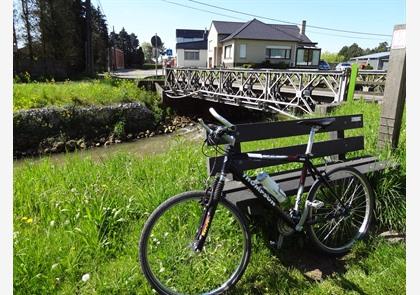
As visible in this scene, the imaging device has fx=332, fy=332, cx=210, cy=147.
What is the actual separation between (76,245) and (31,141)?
13266 millimetres

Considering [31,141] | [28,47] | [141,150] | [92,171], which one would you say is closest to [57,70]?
[28,47]

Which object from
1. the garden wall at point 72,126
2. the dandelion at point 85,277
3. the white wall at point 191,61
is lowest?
the garden wall at point 72,126

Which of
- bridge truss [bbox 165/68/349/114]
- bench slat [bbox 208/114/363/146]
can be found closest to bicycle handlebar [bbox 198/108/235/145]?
bench slat [bbox 208/114/363/146]

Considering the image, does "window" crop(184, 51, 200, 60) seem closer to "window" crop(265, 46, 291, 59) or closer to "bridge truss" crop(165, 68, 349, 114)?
"window" crop(265, 46, 291, 59)

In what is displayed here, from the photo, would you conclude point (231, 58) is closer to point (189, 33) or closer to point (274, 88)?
point (274, 88)

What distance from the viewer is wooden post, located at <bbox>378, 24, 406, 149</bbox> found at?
12.0 ft

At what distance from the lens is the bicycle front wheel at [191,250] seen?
2.25 meters

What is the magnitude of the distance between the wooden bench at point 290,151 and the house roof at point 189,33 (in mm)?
60699

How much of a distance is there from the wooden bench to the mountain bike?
173 millimetres

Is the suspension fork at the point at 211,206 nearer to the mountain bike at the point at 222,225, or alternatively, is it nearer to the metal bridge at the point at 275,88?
the mountain bike at the point at 222,225

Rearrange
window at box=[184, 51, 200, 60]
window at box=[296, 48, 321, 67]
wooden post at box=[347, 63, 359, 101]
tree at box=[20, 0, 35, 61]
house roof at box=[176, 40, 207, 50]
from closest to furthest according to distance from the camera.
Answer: wooden post at box=[347, 63, 359, 101]
tree at box=[20, 0, 35, 61]
window at box=[296, 48, 321, 67]
house roof at box=[176, 40, 207, 50]
window at box=[184, 51, 200, 60]

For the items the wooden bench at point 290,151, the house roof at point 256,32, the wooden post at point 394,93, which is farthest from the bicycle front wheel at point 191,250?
the house roof at point 256,32

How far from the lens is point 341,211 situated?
3025 millimetres

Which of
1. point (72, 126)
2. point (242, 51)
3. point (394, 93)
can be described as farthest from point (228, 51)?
point (394, 93)
